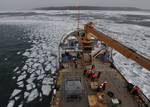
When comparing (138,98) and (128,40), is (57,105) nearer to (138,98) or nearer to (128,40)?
(138,98)

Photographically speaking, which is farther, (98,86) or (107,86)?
(107,86)

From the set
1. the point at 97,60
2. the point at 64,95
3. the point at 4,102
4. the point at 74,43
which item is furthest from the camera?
the point at 74,43

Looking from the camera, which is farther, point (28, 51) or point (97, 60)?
point (28, 51)

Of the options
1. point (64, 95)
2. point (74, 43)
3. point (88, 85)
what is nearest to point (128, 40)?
point (74, 43)

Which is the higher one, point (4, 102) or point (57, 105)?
point (57, 105)

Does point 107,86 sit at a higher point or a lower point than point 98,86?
lower

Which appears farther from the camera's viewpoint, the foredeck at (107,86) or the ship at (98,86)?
the foredeck at (107,86)

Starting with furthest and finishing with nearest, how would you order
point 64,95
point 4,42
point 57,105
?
point 4,42
point 64,95
point 57,105

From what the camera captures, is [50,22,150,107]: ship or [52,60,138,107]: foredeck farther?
[52,60,138,107]: foredeck
